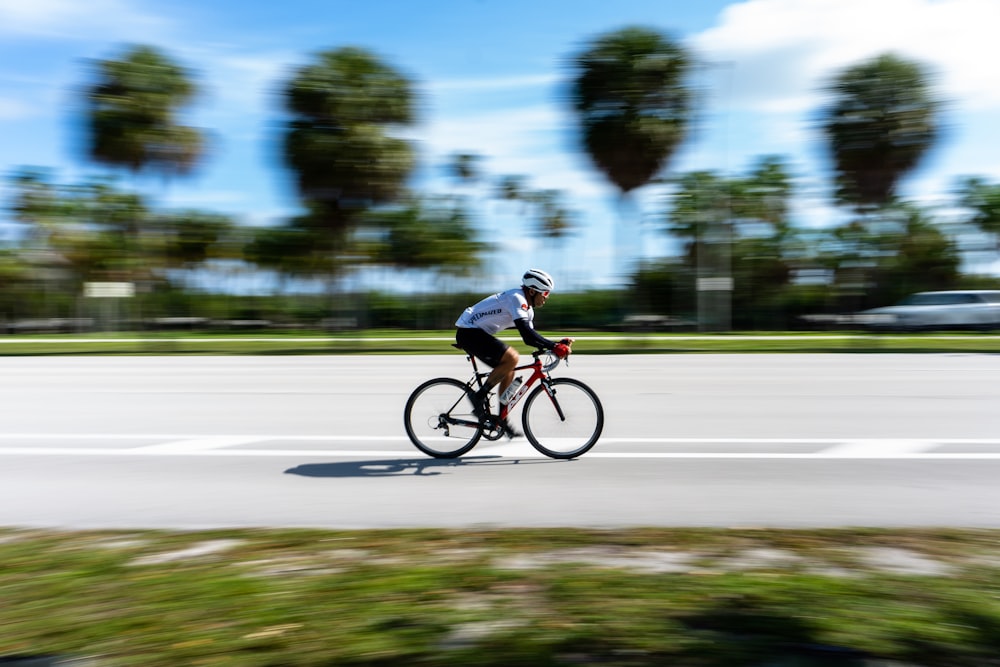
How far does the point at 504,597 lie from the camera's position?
427 cm

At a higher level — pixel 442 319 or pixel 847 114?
pixel 847 114

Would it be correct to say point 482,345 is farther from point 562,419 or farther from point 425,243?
point 425,243

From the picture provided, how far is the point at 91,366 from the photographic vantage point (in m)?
21.0

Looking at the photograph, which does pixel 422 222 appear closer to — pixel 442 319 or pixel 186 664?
pixel 442 319

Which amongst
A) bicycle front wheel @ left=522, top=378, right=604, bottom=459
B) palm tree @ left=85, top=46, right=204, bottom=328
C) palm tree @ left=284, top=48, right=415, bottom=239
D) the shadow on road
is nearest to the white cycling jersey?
bicycle front wheel @ left=522, top=378, right=604, bottom=459

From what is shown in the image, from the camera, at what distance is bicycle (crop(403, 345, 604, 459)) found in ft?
27.1

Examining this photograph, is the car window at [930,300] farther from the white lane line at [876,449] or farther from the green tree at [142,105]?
the white lane line at [876,449]

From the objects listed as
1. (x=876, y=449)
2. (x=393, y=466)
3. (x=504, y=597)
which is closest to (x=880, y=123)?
(x=876, y=449)

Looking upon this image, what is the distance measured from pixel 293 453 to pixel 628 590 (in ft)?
16.4

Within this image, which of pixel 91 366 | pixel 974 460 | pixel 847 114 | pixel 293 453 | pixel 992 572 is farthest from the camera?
pixel 847 114

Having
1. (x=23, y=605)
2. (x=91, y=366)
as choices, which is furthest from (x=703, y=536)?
(x=91, y=366)

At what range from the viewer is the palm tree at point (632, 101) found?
31531 mm

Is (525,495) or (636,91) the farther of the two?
(636,91)

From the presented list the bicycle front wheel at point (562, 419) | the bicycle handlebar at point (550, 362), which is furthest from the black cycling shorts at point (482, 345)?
the bicycle front wheel at point (562, 419)
